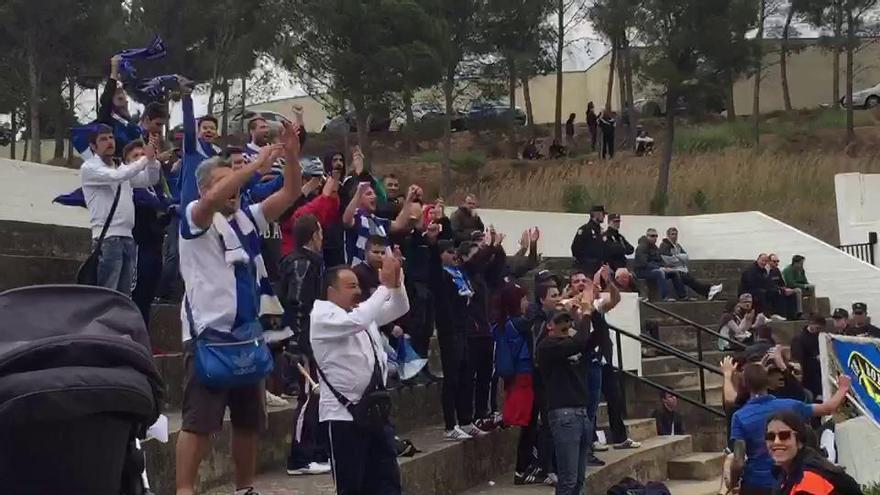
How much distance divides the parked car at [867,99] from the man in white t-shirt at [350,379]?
128ft

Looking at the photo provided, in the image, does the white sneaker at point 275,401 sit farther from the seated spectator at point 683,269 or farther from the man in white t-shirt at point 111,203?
the seated spectator at point 683,269

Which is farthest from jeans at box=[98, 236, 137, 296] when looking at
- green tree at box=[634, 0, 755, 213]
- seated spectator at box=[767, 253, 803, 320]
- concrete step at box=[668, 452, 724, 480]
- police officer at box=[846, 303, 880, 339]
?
green tree at box=[634, 0, 755, 213]

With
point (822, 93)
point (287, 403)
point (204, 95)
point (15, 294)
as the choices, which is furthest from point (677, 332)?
point (822, 93)

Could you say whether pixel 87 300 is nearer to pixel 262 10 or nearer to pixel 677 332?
pixel 677 332

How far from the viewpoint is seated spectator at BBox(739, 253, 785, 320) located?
18.5 metres

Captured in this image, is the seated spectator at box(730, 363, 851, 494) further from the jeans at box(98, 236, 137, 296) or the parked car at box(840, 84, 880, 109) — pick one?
the parked car at box(840, 84, 880, 109)

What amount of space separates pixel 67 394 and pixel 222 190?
2.52 metres

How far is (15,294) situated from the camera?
336 cm

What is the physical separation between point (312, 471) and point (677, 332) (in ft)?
31.8

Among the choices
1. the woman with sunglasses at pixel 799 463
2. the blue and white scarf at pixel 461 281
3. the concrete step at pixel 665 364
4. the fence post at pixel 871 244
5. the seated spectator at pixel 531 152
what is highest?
the seated spectator at pixel 531 152

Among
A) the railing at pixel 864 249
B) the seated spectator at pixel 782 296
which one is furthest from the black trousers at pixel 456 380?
the railing at pixel 864 249

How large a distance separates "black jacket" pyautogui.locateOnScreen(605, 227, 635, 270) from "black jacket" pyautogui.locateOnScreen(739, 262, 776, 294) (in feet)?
9.17

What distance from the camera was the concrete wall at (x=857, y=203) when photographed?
2264 cm

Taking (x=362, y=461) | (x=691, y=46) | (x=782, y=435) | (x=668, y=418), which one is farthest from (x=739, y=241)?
(x=362, y=461)
